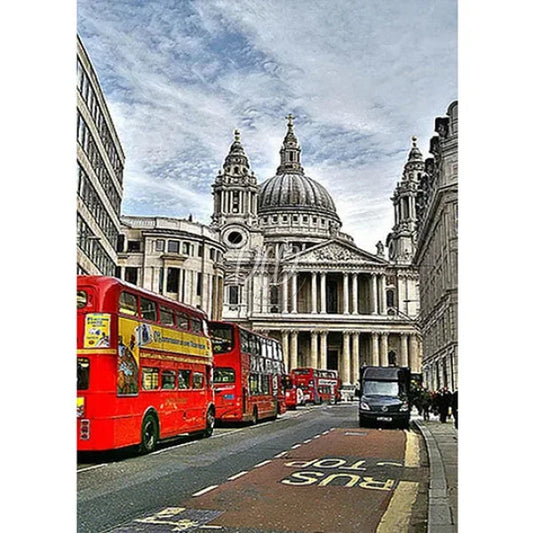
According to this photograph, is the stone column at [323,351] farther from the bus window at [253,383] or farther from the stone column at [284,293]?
the bus window at [253,383]

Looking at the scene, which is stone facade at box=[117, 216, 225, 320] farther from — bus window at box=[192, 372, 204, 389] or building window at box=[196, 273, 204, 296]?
bus window at box=[192, 372, 204, 389]

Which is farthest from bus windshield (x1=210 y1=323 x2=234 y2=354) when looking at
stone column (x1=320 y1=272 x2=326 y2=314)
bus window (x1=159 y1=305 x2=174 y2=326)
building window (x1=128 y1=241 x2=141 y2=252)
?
stone column (x1=320 y1=272 x2=326 y2=314)

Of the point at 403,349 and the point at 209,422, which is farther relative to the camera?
the point at 403,349

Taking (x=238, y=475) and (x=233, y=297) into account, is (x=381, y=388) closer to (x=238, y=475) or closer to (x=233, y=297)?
Result: (x=233, y=297)

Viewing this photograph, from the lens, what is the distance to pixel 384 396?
22266mm

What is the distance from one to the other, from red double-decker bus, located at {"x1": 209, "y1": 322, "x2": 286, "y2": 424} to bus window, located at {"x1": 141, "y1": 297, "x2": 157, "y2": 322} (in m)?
6.61

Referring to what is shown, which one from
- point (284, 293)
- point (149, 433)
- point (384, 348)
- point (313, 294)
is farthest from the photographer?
point (384, 348)

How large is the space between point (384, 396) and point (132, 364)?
12.4 metres

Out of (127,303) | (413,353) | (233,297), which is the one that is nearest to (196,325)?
(127,303)

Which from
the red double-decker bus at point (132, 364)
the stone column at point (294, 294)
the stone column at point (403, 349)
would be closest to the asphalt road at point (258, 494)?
the red double-decker bus at point (132, 364)

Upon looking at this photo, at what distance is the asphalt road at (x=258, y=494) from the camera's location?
237 inches
